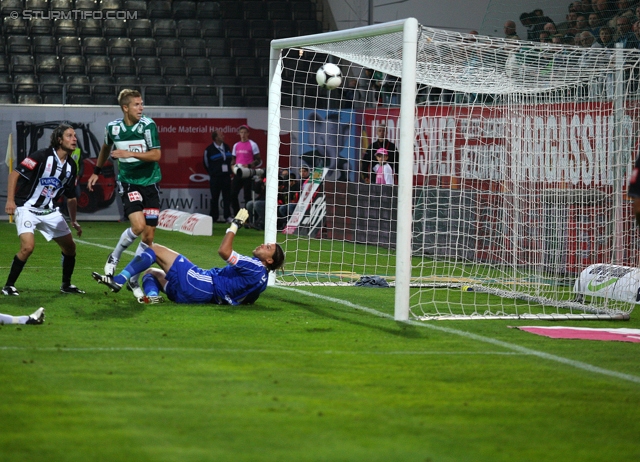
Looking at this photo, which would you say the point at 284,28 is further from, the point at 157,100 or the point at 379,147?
the point at 379,147

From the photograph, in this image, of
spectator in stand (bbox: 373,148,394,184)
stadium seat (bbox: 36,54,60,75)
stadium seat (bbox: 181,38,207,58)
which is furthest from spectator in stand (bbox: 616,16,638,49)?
stadium seat (bbox: 36,54,60,75)

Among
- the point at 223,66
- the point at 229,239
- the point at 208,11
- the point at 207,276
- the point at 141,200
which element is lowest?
the point at 207,276

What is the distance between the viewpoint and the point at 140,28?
90.2 feet

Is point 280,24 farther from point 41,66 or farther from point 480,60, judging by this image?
point 480,60

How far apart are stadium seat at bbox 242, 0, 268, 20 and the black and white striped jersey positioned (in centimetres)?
1882

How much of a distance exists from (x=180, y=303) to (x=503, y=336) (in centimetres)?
332

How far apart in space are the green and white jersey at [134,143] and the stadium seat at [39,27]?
1875 centimetres

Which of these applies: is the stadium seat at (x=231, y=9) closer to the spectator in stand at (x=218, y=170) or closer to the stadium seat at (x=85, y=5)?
the stadium seat at (x=85, y=5)

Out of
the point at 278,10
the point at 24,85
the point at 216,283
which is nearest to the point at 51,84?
the point at 24,85

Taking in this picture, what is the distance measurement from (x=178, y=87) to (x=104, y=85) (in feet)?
7.71

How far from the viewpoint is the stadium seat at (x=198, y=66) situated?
86.0 ft

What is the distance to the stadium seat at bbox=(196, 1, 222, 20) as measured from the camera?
91.7 ft

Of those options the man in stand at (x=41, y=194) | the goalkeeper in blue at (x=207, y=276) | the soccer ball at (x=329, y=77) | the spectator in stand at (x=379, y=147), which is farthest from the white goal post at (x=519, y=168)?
the spectator in stand at (x=379, y=147)

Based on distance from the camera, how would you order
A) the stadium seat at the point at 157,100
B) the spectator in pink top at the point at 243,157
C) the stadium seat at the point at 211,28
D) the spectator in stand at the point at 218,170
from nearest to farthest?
the spectator in pink top at the point at 243,157 < the spectator in stand at the point at 218,170 < the stadium seat at the point at 157,100 < the stadium seat at the point at 211,28
